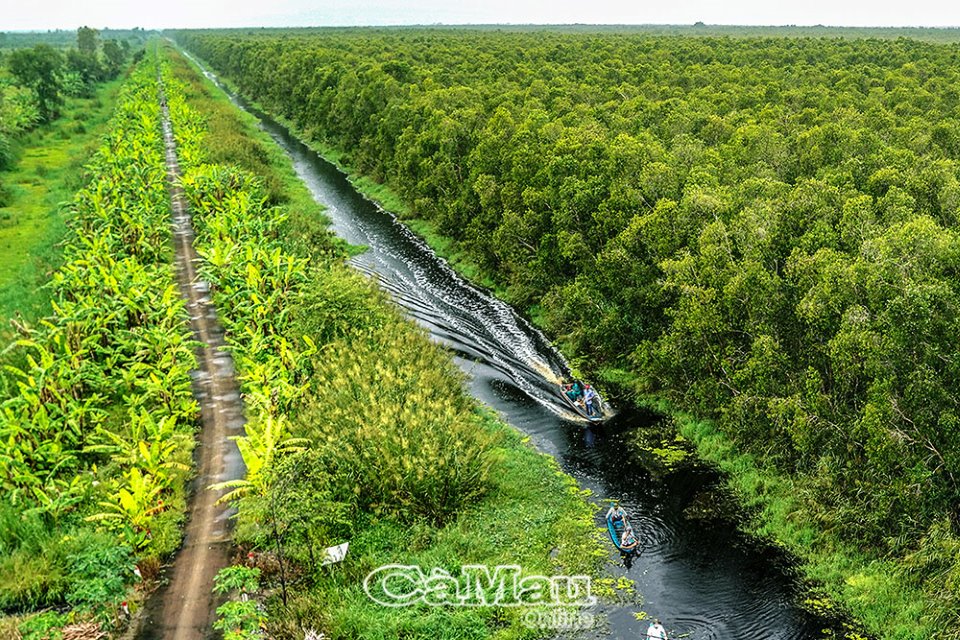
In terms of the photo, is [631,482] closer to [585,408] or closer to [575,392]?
[585,408]

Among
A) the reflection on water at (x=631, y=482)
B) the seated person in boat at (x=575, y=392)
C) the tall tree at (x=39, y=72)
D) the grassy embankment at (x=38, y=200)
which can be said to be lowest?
the reflection on water at (x=631, y=482)

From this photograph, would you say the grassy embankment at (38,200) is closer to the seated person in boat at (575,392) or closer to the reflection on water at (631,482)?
the reflection on water at (631,482)

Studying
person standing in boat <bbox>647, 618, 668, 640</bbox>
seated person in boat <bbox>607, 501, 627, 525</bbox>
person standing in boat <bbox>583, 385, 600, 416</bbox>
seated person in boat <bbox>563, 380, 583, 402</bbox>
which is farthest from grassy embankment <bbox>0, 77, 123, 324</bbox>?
person standing in boat <bbox>647, 618, 668, 640</bbox>

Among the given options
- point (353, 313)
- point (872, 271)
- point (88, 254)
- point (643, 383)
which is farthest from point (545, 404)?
point (88, 254)

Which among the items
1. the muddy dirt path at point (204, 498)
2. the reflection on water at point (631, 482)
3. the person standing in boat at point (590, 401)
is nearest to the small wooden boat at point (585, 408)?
the person standing in boat at point (590, 401)

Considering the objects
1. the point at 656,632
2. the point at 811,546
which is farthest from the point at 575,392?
the point at 656,632

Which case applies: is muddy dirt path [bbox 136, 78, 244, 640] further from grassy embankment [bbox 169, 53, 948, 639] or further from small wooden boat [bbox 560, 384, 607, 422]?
grassy embankment [bbox 169, 53, 948, 639]

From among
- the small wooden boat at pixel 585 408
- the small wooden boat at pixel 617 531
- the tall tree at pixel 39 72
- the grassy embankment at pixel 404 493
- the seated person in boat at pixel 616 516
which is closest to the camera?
the grassy embankment at pixel 404 493

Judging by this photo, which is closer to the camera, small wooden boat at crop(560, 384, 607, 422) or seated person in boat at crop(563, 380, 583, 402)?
small wooden boat at crop(560, 384, 607, 422)
